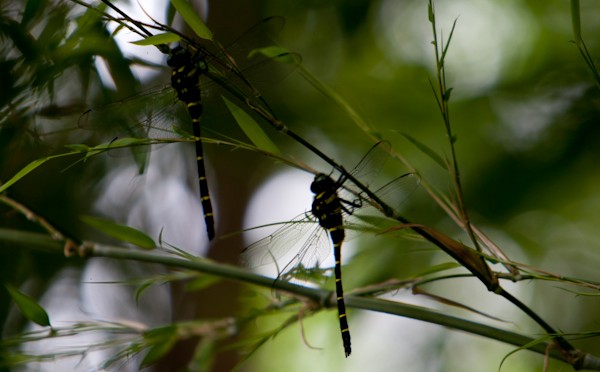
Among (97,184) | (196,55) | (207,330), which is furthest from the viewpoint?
(97,184)

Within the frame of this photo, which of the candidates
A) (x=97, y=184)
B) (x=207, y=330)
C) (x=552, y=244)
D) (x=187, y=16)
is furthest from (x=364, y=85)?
(x=187, y=16)

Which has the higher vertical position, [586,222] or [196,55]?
[196,55]

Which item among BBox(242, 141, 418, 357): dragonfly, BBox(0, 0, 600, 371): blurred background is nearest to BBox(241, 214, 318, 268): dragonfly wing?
BBox(242, 141, 418, 357): dragonfly

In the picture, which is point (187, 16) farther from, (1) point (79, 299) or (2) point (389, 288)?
(1) point (79, 299)

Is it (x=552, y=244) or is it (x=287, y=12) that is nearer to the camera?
(x=552, y=244)

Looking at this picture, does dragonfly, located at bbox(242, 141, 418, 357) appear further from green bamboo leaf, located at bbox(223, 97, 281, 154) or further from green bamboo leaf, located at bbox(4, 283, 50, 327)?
green bamboo leaf, located at bbox(4, 283, 50, 327)

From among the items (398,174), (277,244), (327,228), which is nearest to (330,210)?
(327,228)

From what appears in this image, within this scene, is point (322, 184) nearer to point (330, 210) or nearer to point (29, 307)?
point (330, 210)
